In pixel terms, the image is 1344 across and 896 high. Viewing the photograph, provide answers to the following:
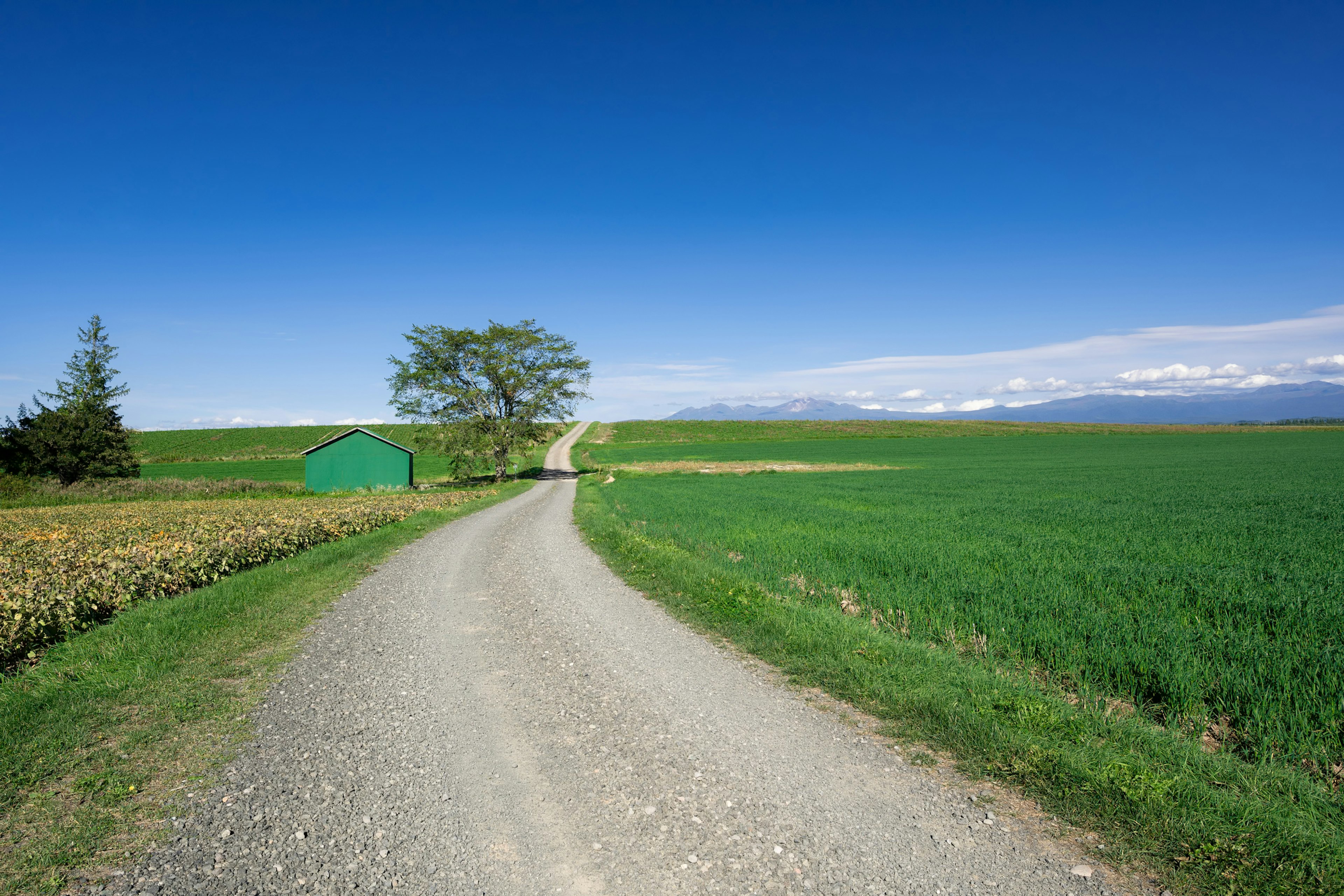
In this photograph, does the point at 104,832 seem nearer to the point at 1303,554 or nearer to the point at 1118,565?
the point at 1118,565

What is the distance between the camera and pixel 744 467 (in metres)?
59.1

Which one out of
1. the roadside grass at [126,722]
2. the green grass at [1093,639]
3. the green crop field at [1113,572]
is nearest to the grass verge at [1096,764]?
the green grass at [1093,639]

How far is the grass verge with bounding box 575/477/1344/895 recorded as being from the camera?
3.75m

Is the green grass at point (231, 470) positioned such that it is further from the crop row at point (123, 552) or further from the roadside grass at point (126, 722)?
the roadside grass at point (126, 722)

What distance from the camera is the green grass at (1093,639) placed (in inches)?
168

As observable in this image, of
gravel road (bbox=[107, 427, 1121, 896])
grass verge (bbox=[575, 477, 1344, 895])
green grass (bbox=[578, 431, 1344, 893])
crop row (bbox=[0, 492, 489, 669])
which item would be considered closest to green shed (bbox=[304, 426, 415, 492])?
crop row (bbox=[0, 492, 489, 669])

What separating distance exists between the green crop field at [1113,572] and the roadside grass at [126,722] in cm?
776

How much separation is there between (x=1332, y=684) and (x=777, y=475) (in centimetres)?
3980

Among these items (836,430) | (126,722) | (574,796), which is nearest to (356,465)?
(126,722)

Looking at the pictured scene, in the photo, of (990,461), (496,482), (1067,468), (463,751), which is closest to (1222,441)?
(990,461)

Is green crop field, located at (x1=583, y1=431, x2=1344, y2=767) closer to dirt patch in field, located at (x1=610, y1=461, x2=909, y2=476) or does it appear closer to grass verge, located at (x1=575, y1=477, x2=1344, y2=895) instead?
grass verge, located at (x1=575, y1=477, x2=1344, y2=895)

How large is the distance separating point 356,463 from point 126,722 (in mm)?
42156

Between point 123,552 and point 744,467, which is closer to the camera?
point 123,552

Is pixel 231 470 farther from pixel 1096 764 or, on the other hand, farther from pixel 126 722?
pixel 1096 764
